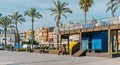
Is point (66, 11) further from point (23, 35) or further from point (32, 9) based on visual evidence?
point (23, 35)

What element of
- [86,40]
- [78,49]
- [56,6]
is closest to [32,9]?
[56,6]

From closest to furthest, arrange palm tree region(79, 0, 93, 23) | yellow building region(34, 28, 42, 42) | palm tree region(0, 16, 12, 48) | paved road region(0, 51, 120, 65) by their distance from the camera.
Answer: paved road region(0, 51, 120, 65)
palm tree region(79, 0, 93, 23)
palm tree region(0, 16, 12, 48)
yellow building region(34, 28, 42, 42)

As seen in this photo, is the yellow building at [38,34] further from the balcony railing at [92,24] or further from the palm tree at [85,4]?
the balcony railing at [92,24]

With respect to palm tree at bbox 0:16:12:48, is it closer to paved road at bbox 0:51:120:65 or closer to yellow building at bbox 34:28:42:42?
paved road at bbox 0:51:120:65

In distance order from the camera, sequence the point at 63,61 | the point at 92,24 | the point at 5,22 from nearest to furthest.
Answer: the point at 63,61 < the point at 92,24 < the point at 5,22

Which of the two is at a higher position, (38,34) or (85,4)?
(85,4)

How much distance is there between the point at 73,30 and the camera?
49.2 m

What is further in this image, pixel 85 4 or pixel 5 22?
pixel 5 22

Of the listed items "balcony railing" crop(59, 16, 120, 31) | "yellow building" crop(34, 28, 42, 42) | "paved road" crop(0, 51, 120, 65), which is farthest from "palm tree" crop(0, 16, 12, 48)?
"yellow building" crop(34, 28, 42, 42)

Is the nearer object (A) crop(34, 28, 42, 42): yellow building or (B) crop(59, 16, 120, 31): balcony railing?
(B) crop(59, 16, 120, 31): balcony railing

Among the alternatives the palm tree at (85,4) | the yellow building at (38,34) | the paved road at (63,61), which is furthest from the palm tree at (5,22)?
the yellow building at (38,34)

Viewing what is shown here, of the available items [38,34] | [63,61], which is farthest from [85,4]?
[38,34]

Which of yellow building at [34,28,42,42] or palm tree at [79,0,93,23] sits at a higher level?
palm tree at [79,0,93,23]

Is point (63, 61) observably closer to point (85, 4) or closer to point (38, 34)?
point (85, 4)
